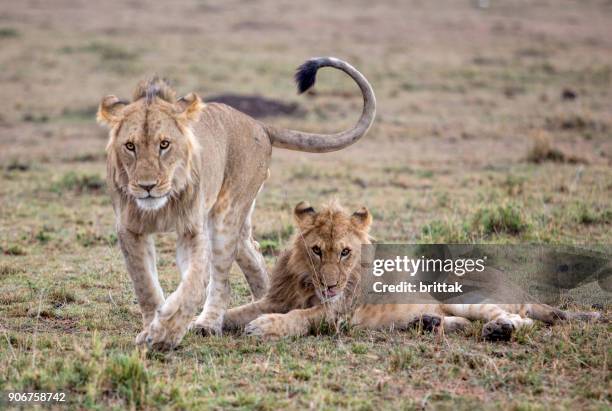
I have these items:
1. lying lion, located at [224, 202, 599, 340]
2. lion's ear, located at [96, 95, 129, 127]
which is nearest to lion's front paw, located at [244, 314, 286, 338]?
lying lion, located at [224, 202, 599, 340]

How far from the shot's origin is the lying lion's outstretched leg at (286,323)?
445 cm

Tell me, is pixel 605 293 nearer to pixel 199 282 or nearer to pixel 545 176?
pixel 199 282

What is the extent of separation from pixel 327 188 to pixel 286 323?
16.3 ft

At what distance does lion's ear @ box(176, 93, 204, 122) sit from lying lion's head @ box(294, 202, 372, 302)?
0.80 m

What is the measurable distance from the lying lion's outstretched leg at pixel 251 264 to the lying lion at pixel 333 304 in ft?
0.91

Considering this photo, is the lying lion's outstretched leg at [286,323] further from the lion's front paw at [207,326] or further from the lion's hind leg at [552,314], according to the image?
the lion's hind leg at [552,314]

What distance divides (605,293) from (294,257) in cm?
204

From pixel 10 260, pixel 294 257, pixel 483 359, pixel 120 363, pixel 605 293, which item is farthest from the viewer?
pixel 10 260

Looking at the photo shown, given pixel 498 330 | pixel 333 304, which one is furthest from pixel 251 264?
pixel 498 330

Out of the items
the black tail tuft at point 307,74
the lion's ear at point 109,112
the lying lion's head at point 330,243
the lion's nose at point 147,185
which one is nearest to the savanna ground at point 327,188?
the lying lion's head at point 330,243

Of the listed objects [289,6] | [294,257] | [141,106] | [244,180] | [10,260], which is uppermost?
[289,6]

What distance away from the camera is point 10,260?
6.45 m

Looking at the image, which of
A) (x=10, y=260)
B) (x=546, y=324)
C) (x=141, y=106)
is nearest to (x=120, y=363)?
(x=141, y=106)

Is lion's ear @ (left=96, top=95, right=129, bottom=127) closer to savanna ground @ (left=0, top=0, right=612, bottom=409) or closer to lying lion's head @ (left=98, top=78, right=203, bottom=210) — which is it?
lying lion's head @ (left=98, top=78, right=203, bottom=210)
